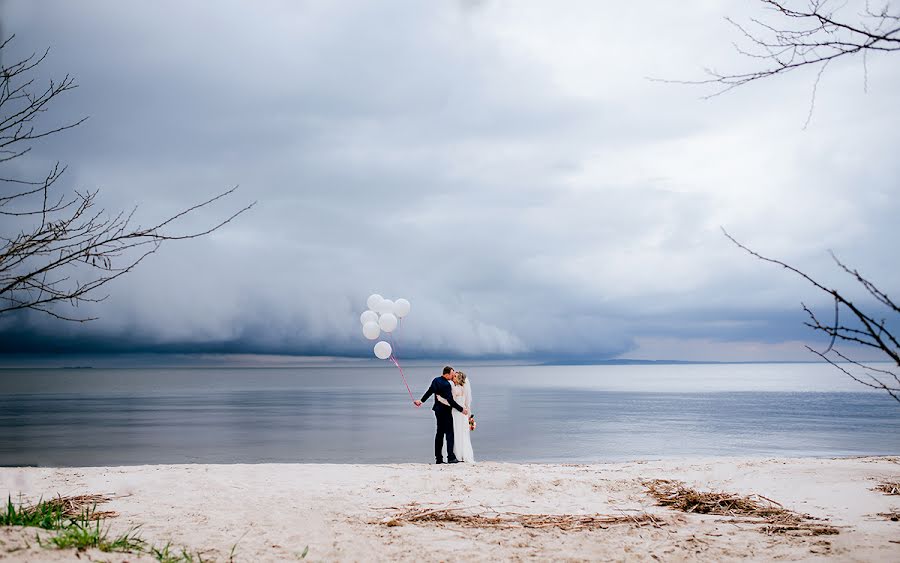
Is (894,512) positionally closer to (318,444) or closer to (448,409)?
(448,409)

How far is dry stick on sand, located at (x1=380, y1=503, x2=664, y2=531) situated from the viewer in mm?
7621

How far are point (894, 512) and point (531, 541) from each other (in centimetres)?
533

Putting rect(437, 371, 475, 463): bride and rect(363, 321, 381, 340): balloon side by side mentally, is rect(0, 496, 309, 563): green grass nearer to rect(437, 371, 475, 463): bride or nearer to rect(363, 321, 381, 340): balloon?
rect(437, 371, 475, 463): bride

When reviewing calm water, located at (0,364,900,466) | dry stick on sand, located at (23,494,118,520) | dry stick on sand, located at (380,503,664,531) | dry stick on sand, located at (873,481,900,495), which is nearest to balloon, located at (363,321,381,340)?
dry stick on sand, located at (23,494,118,520)

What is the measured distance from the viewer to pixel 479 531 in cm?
738

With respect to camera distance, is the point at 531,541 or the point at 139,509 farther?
the point at 139,509

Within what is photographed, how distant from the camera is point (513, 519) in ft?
26.1

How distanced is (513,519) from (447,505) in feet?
4.43

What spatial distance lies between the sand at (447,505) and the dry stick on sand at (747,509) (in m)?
0.23

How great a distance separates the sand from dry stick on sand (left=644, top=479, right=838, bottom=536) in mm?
227

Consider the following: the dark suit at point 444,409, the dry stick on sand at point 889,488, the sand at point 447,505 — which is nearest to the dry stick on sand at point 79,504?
the sand at point 447,505

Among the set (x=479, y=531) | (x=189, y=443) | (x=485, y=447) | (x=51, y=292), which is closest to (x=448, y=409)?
(x=479, y=531)

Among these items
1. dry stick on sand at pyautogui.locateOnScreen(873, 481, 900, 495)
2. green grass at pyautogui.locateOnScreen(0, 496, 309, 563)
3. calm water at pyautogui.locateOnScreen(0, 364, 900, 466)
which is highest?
green grass at pyautogui.locateOnScreen(0, 496, 309, 563)

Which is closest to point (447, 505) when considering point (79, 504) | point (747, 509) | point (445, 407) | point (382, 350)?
point (747, 509)
